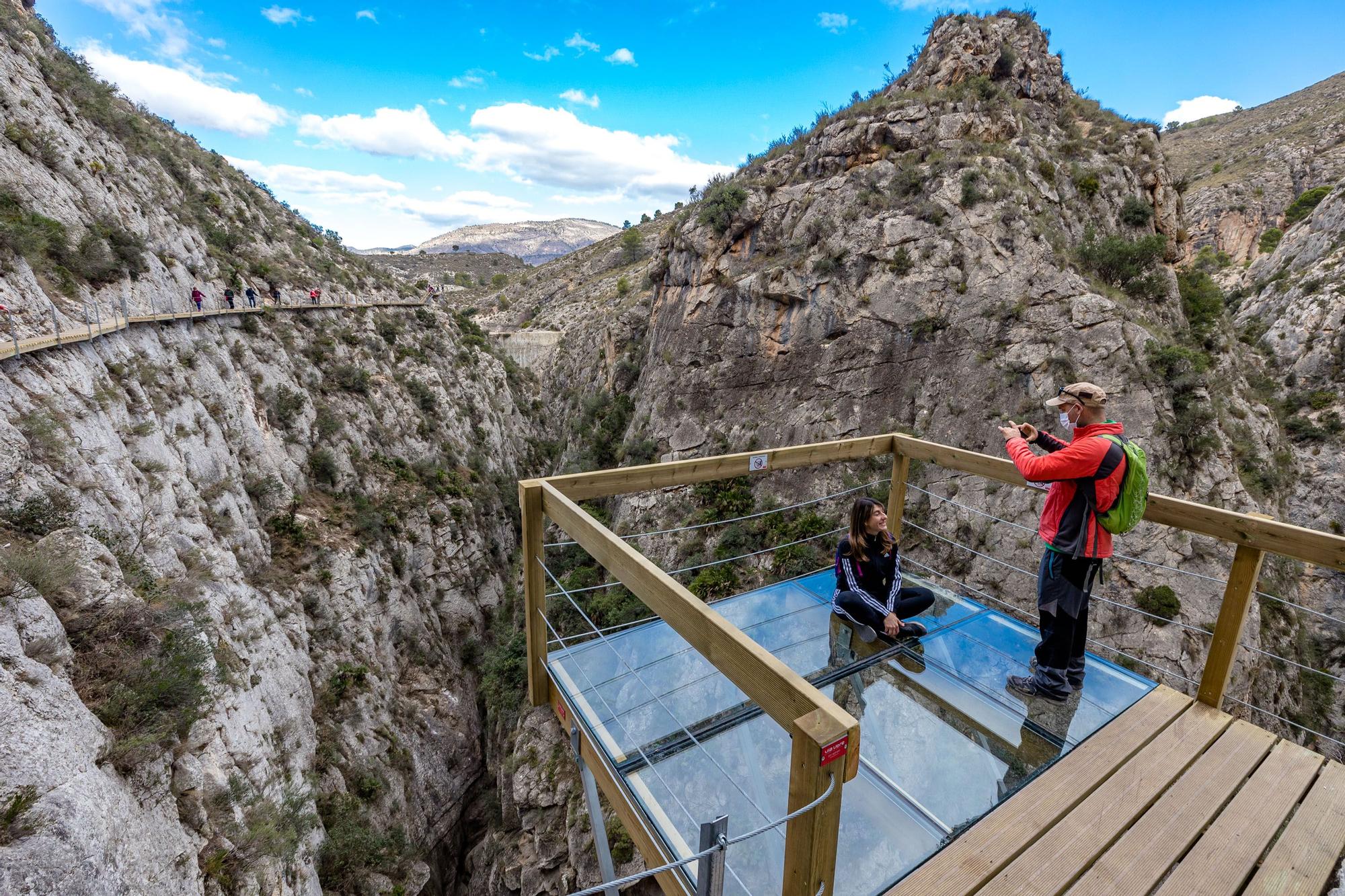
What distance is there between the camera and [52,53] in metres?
14.9

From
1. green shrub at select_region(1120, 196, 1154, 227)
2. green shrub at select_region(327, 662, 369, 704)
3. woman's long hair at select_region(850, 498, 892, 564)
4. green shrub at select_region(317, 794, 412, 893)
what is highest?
green shrub at select_region(1120, 196, 1154, 227)

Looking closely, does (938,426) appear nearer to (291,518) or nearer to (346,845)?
(346,845)

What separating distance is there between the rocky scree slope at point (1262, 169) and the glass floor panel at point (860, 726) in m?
34.4

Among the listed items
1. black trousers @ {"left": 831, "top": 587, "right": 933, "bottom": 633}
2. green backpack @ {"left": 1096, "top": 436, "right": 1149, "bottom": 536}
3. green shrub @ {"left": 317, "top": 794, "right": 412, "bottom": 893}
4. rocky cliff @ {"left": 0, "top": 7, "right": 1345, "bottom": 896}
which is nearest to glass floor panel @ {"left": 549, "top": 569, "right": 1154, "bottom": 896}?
black trousers @ {"left": 831, "top": 587, "right": 933, "bottom": 633}

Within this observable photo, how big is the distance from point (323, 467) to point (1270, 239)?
4285cm

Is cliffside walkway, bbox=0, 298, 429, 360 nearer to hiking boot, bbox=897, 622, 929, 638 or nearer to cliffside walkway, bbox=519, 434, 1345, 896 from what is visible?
cliffside walkway, bbox=519, 434, 1345, 896

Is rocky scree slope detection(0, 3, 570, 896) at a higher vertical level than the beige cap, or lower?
lower

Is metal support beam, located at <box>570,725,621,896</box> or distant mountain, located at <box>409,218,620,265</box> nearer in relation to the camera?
metal support beam, located at <box>570,725,621,896</box>

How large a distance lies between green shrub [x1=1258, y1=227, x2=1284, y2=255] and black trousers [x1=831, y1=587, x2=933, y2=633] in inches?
1436

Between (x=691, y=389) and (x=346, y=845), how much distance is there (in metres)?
12.1

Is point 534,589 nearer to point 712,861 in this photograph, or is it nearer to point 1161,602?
point 712,861

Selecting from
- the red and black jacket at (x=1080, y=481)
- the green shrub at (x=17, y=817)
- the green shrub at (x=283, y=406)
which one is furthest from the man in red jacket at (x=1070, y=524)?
the green shrub at (x=283, y=406)

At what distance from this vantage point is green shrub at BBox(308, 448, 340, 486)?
615 inches

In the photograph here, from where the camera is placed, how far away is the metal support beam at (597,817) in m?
2.62
